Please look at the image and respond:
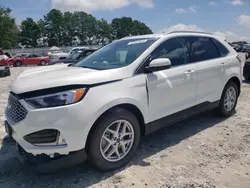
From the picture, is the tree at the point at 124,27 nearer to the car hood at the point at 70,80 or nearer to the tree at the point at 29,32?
the tree at the point at 29,32

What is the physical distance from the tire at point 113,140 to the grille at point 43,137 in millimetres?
402

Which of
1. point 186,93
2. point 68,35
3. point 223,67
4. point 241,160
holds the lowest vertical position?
point 241,160

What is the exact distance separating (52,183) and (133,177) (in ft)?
3.10

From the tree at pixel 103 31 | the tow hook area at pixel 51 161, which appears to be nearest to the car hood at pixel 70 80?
the tow hook area at pixel 51 161

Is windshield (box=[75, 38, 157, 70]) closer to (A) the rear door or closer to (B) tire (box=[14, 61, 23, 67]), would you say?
(A) the rear door

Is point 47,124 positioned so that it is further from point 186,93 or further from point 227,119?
point 227,119

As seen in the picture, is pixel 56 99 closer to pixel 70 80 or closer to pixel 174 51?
pixel 70 80

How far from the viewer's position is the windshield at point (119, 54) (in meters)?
3.37

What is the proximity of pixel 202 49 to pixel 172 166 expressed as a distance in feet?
7.22

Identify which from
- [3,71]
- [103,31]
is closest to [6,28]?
[103,31]

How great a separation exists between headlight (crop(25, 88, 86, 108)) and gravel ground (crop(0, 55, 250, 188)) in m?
0.95

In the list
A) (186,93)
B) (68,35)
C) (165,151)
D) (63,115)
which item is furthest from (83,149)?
(68,35)

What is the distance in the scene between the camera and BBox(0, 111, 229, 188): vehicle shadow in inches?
113

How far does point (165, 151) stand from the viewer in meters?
3.55
